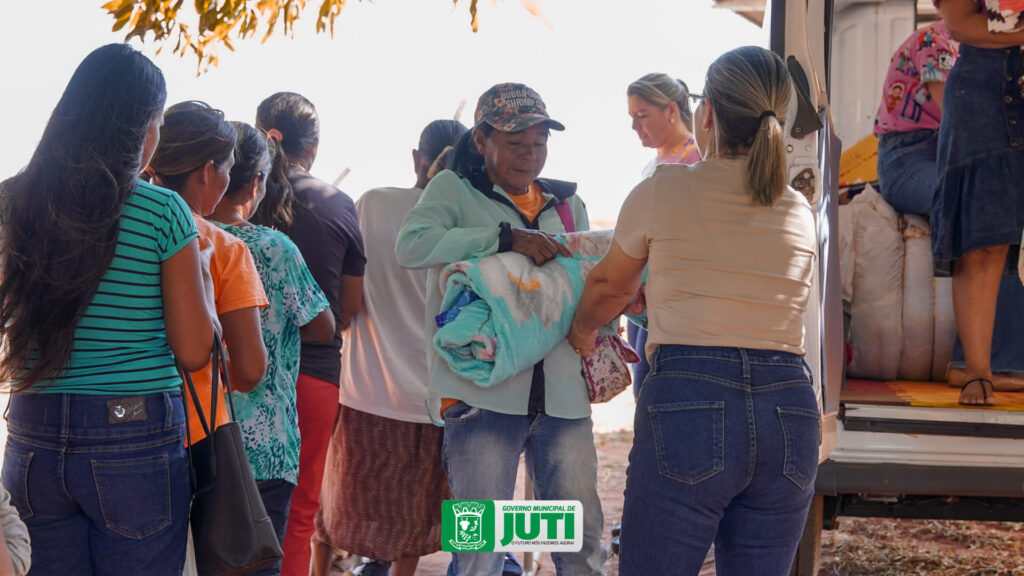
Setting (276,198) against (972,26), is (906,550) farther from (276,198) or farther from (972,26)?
(276,198)

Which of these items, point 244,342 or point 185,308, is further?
point 244,342

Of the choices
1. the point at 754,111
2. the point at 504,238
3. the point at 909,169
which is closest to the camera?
the point at 754,111

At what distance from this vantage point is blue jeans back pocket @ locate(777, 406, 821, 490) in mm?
2367

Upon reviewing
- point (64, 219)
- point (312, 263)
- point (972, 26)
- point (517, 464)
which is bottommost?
point (517, 464)

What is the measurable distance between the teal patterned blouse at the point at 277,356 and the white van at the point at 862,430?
1.59 m

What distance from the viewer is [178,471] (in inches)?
89.9

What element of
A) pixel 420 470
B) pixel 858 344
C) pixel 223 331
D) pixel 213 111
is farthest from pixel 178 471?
pixel 858 344

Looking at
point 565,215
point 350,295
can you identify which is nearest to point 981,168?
point 565,215

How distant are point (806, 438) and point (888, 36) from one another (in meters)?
4.16

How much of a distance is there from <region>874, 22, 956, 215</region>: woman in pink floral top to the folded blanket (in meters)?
1.98

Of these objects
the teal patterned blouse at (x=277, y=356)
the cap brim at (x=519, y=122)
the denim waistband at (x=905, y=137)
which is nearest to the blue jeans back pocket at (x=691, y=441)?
the cap brim at (x=519, y=122)

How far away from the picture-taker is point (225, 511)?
2.29 metres

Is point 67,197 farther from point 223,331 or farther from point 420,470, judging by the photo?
point 420,470

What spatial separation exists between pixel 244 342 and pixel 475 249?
789 mm
